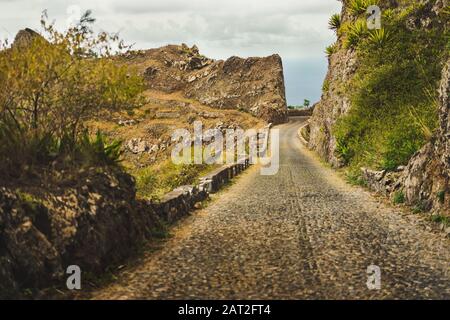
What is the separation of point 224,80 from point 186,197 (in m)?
57.7

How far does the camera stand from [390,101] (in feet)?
69.6

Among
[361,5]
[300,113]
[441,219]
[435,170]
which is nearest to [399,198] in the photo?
[435,170]

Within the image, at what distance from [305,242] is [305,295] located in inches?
115

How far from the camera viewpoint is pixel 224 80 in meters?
68.9

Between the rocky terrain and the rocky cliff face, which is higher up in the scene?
the rocky cliff face

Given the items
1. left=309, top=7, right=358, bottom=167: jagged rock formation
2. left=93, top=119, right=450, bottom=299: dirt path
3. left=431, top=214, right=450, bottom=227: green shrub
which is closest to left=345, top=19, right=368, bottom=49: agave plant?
left=309, top=7, right=358, bottom=167: jagged rock formation

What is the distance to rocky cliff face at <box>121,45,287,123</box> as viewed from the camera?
65250mm

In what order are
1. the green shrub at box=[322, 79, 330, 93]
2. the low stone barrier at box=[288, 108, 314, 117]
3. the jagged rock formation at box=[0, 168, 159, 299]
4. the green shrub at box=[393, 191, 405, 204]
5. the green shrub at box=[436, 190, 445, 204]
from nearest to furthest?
the jagged rock formation at box=[0, 168, 159, 299] < the green shrub at box=[436, 190, 445, 204] < the green shrub at box=[393, 191, 405, 204] < the green shrub at box=[322, 79, 330, 93] < the low stone barrier at box=[288, 108, 314, 117]

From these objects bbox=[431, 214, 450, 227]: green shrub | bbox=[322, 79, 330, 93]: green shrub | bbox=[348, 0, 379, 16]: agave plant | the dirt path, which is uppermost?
bbox=[348, 0, 379, 16]: agave plant

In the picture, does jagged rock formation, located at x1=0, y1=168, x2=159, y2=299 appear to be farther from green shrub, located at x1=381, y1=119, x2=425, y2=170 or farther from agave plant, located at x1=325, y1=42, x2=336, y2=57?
agave plant, located at x1=325, y1=42, x2=336, y2=57

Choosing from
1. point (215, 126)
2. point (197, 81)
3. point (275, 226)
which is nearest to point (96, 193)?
point (275, 226)

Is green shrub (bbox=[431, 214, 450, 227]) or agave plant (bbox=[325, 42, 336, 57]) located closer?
green shrub (bbox=[431, 214, 450, 227])

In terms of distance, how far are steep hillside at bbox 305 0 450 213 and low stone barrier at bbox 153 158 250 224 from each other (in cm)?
536

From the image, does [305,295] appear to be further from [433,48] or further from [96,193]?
[433,48]
